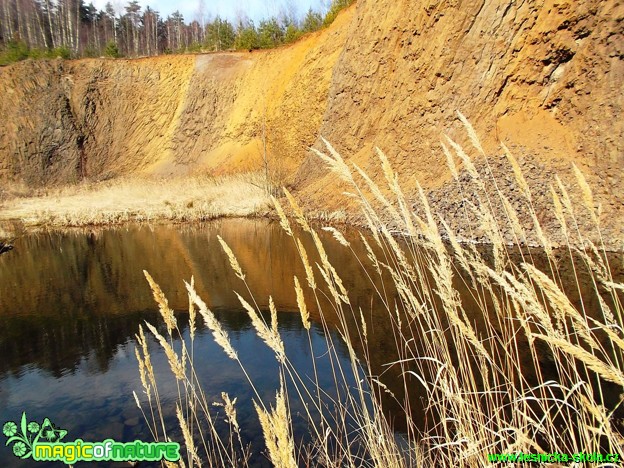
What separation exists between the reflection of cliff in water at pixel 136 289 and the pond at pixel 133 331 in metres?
0.02

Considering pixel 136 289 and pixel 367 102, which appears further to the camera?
pixel 367 102

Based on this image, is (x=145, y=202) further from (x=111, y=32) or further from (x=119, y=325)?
(x=111, y=32)

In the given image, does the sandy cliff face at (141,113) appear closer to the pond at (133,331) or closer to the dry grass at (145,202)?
the dry grass at (145,202)

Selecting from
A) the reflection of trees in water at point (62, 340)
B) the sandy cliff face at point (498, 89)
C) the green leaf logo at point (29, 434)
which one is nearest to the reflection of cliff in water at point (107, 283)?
the reflection of trees in water at point (62, 340)

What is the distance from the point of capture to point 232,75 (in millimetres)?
29078

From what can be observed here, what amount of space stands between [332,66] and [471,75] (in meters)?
9.95

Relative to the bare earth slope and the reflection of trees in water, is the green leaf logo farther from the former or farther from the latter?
the bare earth slope

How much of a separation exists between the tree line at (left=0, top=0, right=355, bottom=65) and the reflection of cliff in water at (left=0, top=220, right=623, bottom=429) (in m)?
18.5

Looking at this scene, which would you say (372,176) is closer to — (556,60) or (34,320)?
(556,60)

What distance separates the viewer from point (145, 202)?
61.8 feet

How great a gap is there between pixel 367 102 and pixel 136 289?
40.2ft

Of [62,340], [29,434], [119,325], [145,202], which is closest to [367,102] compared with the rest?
[145,202]

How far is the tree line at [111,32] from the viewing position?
99.5ft

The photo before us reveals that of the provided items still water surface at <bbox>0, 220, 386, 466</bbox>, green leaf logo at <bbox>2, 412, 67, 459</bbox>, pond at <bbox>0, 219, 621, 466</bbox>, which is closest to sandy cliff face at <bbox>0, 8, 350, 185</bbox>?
still water surface at <bbox>0, 220, 386, 466</bbox>
